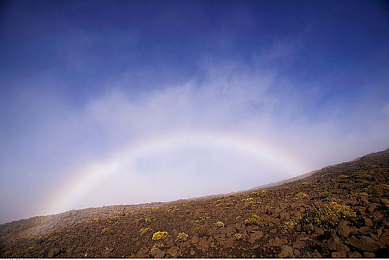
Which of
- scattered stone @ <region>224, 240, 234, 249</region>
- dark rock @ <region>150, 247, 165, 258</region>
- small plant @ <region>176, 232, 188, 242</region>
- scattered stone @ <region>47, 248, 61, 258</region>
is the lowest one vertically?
scattered stone @ <region>224, 240, 234, 249</region>

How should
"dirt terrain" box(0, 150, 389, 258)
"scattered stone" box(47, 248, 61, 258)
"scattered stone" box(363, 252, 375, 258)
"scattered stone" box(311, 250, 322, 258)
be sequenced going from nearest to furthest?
"scattered stone" box(363, 252, 375, 258)
"scattered stone" box(311, 250, 322, 258)
"dirt terrain" box(0, 150, 389, 258)
"scattered stone" box(47, 248, 61, 258)

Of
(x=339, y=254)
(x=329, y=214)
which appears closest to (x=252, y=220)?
(x=329, y=214)

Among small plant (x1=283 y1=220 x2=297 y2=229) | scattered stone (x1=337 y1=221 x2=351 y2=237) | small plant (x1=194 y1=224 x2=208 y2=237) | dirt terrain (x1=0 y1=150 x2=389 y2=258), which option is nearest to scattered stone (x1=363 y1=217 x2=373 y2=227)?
dirt terrain (x1=0 y1=150 x2=389 y2=258)

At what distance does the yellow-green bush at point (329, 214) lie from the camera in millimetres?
7572

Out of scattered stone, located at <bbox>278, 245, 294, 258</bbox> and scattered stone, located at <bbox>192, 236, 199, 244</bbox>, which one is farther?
scattered stone, located at <bbox>192, 236, 199, 244</bbox>

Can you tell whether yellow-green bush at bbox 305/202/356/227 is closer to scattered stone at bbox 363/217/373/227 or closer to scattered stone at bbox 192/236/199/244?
scattered stone at bbox 363/217/373/227

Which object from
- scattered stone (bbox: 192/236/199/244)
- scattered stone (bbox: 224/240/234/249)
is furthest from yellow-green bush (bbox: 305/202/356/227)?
scattered stone (bbox: 192/236/199/244)

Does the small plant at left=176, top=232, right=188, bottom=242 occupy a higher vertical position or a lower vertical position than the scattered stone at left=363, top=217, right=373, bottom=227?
higher

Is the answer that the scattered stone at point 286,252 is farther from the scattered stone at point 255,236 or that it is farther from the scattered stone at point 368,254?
the scattered stone at point 368,254

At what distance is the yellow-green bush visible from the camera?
24.8 ft

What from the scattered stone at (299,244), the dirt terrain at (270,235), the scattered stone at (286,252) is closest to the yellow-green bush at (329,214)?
the dirt terrain at (270,235)

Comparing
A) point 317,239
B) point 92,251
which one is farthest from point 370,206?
point 92,251

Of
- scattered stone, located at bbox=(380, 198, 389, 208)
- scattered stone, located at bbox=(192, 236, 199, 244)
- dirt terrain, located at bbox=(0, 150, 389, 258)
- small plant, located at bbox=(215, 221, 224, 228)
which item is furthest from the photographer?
small plant, located at bbox=(215, 221, 224, 228)

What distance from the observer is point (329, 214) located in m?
8.04
